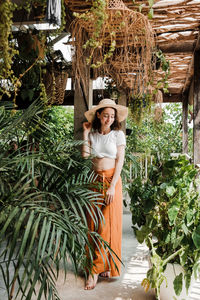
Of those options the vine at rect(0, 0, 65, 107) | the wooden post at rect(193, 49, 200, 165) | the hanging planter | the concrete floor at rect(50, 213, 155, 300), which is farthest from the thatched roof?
the concrete floor at rect(50, 213, 155, 300)

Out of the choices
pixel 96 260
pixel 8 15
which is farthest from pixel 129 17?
pixel 96 260

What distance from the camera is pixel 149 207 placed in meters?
2.11

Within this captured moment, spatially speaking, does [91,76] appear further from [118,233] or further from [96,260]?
[96,260]

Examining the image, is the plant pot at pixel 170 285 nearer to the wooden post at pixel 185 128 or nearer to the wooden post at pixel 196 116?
the wooden post at pixel 196 116

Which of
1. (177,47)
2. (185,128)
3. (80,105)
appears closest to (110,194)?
(80,105)

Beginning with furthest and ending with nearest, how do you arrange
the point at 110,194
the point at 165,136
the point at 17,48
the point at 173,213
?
the point at 165,136
the point at 110,194
the point at 17,48
the point at 173,213

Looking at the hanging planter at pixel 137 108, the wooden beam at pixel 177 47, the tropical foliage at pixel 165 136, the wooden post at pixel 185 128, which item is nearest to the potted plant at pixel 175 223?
the wooden beam at pixel 177 47

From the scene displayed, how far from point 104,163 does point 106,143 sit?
0.57 feet

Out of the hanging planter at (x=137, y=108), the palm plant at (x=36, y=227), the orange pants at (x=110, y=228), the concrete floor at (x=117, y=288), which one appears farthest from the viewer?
the hanging planter at (x=137, y=108)

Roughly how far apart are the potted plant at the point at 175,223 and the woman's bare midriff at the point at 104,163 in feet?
1.25

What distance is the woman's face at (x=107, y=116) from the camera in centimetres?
245

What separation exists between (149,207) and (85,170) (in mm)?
553

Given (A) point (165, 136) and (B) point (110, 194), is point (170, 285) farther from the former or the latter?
(A) point (165, 136)

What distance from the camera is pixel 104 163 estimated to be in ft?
7.98
